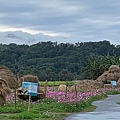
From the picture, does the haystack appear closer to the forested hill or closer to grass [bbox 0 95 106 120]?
grass [bbox 0 95 106 120]

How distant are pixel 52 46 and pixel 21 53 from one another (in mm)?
15322

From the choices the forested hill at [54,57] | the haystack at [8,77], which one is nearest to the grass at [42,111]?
the haystack at [8,77]

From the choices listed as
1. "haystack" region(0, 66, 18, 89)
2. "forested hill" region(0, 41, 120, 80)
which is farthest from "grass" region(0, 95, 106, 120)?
"forested hill" region(0, 41, 120, 80)

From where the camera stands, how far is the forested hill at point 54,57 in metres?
89.1

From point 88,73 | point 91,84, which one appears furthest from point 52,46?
point 91,84

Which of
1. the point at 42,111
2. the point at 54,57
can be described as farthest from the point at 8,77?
the point at 54,57

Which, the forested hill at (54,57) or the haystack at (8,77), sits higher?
the forested hill at (54,57)

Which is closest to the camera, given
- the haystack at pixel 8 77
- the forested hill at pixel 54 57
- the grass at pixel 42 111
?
the grass at pixel 42 111

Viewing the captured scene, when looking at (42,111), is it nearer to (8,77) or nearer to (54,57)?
(8,77)

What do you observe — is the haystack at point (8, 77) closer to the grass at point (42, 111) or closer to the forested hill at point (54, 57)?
the grass at point (42, 111)

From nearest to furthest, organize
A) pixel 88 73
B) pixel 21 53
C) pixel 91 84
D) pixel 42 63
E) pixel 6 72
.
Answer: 1. pixel 6 72
2. pixel 91 84
3. pixel 88 73
4. pixel 42 63
5. pixel 21 53

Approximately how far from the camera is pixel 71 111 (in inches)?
872

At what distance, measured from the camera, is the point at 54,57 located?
10919 cm

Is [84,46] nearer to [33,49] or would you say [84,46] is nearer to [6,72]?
[33,49]
